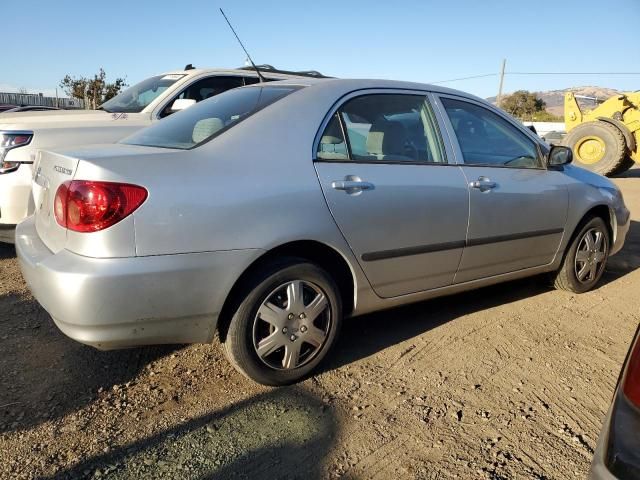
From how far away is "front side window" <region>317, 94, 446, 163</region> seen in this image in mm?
2990

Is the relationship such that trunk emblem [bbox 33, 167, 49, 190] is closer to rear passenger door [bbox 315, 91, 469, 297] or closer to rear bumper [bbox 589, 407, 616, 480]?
rear passenger door [bbox 315, 91, 469, 297]

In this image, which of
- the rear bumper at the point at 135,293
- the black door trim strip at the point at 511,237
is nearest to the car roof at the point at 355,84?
the black door trim strip at the point at 511,237

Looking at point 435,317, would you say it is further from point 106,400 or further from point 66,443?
point 66,443

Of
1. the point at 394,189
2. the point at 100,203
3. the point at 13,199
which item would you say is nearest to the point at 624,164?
the point at 394,189

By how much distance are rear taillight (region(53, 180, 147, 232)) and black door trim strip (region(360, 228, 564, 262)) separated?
1.26m

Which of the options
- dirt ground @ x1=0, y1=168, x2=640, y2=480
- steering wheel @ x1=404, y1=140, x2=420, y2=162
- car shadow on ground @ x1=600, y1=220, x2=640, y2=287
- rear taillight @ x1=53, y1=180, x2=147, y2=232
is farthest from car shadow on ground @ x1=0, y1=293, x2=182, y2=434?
car shadow on ground @ x1=600, y1=220, x2=640, y2=287

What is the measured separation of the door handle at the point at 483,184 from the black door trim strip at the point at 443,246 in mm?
330

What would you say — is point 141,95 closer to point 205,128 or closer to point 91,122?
point 91,122

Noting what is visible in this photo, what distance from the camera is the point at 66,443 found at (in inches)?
91.0

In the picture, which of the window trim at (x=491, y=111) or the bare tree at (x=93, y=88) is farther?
the bare tree at (x=93, y=88)

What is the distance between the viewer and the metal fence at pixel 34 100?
27141 millimetres

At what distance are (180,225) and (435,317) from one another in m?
2.20

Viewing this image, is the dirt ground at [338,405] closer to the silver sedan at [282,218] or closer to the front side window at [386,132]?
the silver sedan at [282,218]

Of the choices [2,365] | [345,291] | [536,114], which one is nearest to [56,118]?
[2,365]
